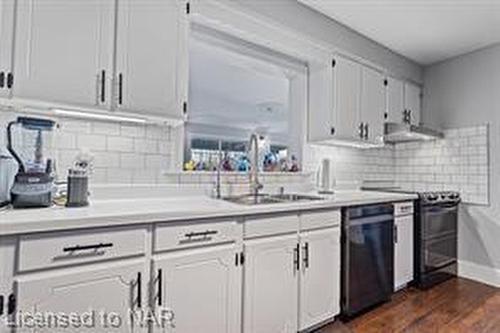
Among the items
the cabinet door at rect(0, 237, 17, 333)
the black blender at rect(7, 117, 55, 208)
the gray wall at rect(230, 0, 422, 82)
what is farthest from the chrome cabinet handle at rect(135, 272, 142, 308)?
the gray wall at rect(230, 0, 422, 82)

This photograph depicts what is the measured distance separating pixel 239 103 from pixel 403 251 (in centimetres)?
212

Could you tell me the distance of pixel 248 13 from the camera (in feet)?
7.68

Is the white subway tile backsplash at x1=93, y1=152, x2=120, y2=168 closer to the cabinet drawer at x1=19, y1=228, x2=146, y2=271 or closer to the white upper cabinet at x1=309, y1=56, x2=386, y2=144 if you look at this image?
the cabinet drawer at x1=19, y1=228, x2=146, y2=271

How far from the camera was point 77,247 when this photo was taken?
1240mm

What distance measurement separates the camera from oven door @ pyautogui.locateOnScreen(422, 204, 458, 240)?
10.1ft

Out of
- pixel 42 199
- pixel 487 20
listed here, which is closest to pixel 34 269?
pixel 42 199

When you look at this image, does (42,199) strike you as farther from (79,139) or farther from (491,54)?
(491,54)

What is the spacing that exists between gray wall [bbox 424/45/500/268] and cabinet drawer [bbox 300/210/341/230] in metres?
2.19

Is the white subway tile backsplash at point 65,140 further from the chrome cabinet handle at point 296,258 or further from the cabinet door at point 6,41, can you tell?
the chrome cabinet handle at point 296,258

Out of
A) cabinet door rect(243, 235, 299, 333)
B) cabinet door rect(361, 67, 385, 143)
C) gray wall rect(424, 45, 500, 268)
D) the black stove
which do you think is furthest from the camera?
gray wall rect(424, 45, 500, 268)

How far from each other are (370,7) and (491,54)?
5.70 ft

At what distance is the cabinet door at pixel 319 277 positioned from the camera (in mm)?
2035

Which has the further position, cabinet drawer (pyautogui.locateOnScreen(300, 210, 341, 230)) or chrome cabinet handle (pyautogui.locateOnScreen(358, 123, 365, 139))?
chrome cabinet handle (pyautogui.locateOnScreen(358, 123, 365, 139))

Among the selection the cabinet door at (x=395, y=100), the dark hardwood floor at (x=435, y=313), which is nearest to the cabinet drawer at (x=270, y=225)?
the dark hardwood floor at (x=435, y=313)
